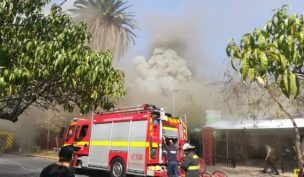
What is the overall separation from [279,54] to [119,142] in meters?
14.4

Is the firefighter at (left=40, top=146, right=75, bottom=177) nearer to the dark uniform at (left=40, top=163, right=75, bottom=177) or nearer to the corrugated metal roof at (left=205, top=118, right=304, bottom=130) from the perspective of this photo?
the dark uniform at (left=40, top=163, right=75, bottom=177)

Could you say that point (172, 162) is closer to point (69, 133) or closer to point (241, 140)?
point (69, 133)

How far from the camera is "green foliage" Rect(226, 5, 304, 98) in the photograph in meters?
3.26

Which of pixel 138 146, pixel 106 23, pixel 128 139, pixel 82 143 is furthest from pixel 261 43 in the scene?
pixel 106 23

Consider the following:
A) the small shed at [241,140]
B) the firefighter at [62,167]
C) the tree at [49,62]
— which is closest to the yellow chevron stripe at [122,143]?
the tree at [49,62]

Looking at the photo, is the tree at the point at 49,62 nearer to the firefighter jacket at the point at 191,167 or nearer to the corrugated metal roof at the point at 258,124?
the firefighter jacket at the point at 191,167

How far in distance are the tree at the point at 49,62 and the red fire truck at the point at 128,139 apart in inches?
266

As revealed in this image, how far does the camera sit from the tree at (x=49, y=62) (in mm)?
6883

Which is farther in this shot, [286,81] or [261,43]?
[261,43]

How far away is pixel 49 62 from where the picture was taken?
7113 mm

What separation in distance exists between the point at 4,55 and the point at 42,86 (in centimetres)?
177

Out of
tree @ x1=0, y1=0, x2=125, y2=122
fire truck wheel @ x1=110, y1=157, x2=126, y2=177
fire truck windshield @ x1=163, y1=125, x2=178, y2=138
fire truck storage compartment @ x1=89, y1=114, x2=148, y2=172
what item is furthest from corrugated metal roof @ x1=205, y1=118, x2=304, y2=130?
tree @ x1=0, y1=0, x2=125, y2=122

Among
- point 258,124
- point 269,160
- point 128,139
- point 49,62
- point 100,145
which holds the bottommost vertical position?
point 269,160

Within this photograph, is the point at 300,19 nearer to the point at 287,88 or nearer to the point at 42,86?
the point at 287,88
